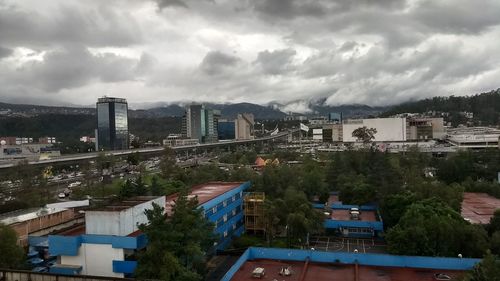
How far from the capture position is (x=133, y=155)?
245 ft

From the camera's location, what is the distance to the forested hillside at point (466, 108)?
5684 inches

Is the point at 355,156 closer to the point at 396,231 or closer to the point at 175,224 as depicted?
the point at 396,231

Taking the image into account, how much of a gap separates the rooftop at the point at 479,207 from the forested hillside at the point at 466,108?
367ft

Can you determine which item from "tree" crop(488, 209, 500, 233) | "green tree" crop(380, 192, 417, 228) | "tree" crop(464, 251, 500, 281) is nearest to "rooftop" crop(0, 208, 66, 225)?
"green tree" crop(380, 192, 417, 228)

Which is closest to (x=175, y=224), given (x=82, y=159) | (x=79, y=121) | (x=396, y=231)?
(x=396, y=231)

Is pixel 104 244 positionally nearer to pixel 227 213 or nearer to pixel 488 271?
pixel 227 213

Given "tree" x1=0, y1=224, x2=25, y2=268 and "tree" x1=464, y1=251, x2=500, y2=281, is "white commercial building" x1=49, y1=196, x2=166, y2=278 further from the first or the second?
"tree" x1=464, y1=251, x2=500, y2=281

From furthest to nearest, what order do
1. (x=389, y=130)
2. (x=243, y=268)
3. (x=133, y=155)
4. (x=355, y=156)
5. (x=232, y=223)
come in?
(x=389, y=130) → (x=133, y=155) → (x=355, y=156) → (x=232, y=223) → (x=243, y=268)

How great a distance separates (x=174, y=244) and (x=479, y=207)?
28652 mm

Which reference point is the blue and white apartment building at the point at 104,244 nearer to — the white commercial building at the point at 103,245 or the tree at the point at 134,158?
the white commercial building at the point at 103,245

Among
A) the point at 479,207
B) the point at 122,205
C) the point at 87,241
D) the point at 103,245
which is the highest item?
the point at 122,205

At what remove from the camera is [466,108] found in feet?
518

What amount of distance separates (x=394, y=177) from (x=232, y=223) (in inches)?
543

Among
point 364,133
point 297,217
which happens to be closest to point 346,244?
point 297,217
